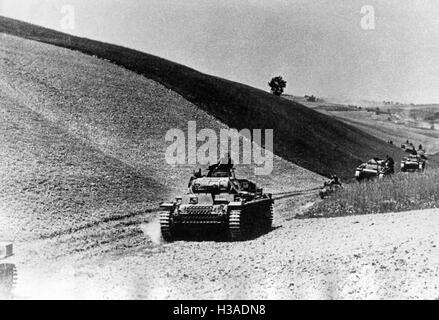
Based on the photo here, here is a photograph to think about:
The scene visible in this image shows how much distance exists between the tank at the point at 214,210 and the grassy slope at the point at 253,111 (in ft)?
77.2

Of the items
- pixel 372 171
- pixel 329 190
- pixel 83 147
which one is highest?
pixel 83 147

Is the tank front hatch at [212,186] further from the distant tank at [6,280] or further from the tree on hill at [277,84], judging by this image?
the tree on hill at [277,84]

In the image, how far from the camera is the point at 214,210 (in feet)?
55.3

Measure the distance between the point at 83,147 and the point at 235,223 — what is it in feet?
47.8

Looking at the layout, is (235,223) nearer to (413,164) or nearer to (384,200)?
(384,200)

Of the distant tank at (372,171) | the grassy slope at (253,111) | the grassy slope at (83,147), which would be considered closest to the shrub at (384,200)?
the grassy slope at (83,147)

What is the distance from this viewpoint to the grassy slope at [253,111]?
153 feet

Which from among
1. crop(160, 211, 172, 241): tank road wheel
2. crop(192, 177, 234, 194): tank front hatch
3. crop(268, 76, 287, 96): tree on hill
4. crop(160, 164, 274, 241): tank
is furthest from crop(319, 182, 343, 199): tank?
crop(268, 76, 287, 96): tree on hill

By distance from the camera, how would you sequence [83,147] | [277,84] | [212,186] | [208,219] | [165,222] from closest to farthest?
[208,219] < [165,222] < [212,186] < [83,147] < [277,84]

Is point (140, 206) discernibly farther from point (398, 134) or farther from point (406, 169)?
point (398, 134)

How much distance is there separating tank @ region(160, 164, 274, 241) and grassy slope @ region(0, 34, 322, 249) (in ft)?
4.11

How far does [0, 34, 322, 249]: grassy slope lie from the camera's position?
20.0 m

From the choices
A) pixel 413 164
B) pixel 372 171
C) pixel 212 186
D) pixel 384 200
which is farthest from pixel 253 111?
pixel 212 186

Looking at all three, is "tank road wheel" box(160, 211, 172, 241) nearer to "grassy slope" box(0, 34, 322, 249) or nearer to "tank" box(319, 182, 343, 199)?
"grassy slope" box(0, 34, 322, 249)
